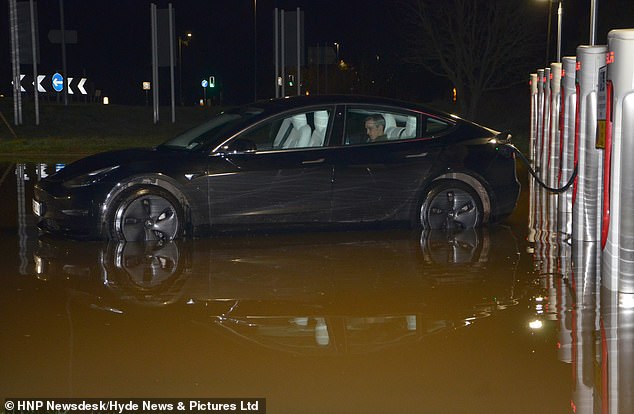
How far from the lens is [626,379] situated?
224 inches

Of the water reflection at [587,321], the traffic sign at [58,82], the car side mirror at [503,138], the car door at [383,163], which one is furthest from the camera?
the traffic sign at [58,82]

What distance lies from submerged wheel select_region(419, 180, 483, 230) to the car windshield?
6.93 ft

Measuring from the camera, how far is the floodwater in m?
5.52

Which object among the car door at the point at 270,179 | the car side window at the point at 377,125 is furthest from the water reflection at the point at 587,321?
the car door at the point at 270,179

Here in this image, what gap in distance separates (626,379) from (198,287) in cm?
374

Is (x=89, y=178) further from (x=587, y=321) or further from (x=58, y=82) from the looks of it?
Result: (x=58, y=82)

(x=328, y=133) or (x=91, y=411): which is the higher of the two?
(x=328, y=133)

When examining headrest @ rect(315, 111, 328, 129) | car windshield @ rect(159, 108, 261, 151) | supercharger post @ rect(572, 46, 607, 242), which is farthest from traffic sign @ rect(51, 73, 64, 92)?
supercharger post @ rect(572, 46, 607, 242)

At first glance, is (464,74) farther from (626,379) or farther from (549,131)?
(626,379)

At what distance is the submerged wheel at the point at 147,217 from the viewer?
10.3 meters

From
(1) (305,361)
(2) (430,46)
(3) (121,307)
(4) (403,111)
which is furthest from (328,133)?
(2) (430,46)

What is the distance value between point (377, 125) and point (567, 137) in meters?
2.32

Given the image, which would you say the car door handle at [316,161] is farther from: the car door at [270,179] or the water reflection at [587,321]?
the water reflection at [587,321]

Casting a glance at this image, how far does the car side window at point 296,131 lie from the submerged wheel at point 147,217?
1.16 meters
